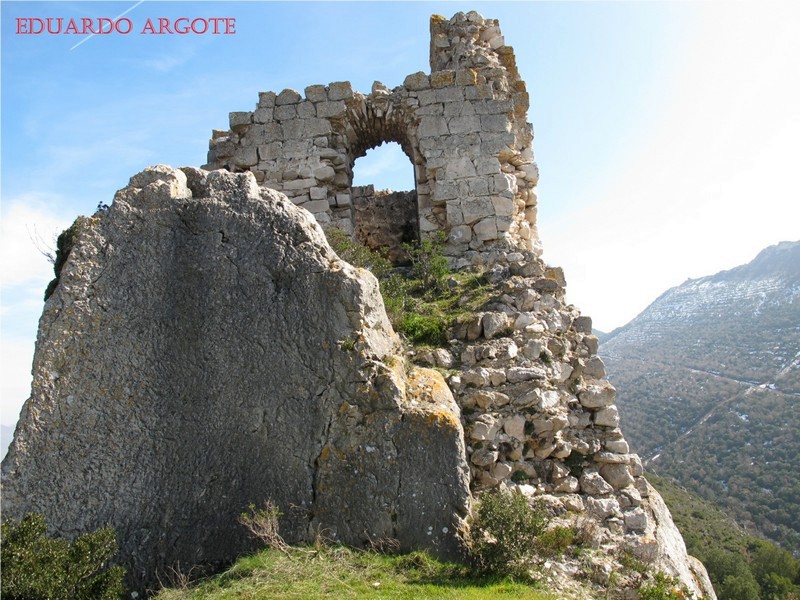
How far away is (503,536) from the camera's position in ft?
14.5

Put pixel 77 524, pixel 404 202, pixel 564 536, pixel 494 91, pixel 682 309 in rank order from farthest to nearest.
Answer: pixel 682 309 < pixel 404 202 < pixel 494 91 < pixel 564 536 < pixel 77 524

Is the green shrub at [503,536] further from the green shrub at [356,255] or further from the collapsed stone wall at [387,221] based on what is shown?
the collapsed stone wall at [387,221]

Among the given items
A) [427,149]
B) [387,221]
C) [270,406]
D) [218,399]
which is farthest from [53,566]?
[387,221]

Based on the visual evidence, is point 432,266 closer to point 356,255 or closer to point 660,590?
point 356,255

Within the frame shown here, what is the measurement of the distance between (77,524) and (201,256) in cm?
237

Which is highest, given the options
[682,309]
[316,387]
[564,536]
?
[682,309]

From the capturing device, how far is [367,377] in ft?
16.3

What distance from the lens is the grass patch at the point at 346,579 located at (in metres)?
3.96

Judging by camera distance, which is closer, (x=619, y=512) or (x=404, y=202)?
(x=619, y=512)

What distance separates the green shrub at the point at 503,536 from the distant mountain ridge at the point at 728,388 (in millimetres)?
21548

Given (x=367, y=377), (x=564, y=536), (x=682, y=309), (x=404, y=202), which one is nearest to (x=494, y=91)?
(x=404, y=202)

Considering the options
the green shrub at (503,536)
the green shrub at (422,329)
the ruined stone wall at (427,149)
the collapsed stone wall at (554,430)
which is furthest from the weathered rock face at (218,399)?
the ruined stone wall at (427,149)

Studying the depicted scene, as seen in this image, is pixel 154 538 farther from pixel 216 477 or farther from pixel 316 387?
pixel 316 387

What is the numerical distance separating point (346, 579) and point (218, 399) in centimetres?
181
